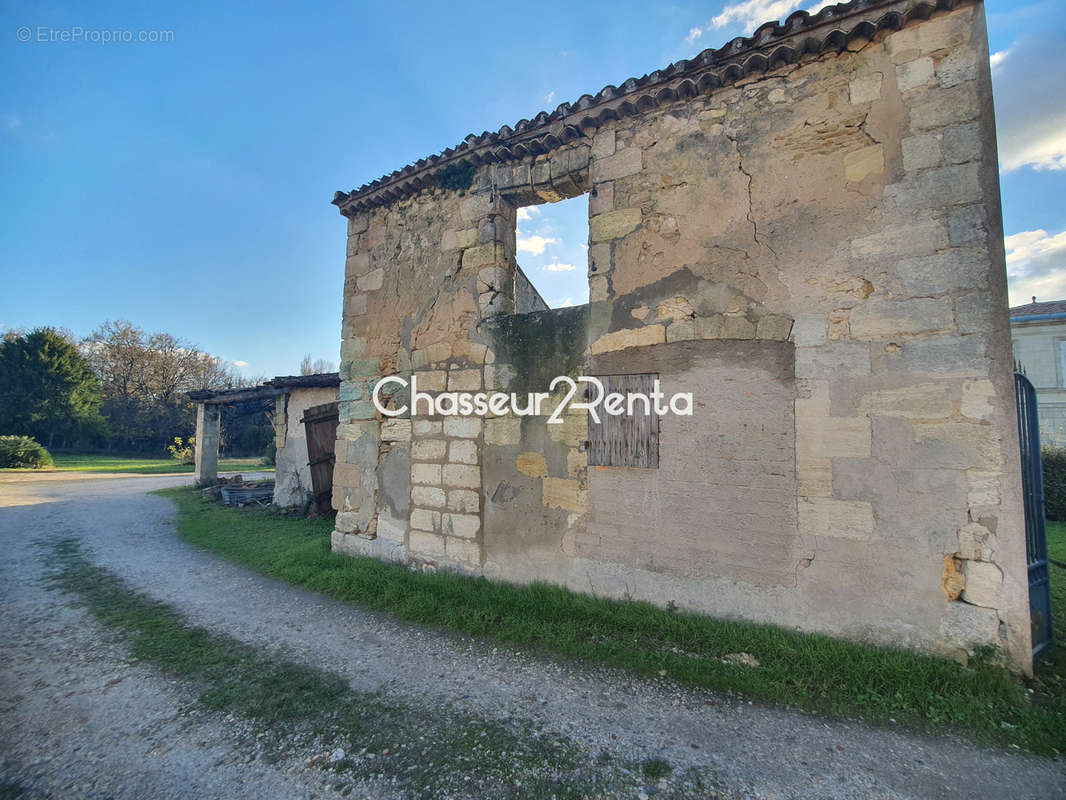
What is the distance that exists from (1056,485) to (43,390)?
41057 millimetres

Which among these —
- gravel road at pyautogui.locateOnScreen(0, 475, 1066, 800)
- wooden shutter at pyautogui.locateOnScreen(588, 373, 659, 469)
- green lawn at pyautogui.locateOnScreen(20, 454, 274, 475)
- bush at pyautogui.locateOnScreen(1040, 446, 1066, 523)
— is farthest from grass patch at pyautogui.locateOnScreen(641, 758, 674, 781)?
green lawn at pyautogui.locateOnScreen(20, 454, 274, 475)

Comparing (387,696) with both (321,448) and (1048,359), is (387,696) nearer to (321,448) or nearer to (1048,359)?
(321,448)

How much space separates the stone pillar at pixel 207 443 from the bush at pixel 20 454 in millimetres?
11161

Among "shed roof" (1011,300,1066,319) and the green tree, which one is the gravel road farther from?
the green tree

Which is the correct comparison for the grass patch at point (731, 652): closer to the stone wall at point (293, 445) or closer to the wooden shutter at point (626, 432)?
the wooden shutter at point (626, 432)

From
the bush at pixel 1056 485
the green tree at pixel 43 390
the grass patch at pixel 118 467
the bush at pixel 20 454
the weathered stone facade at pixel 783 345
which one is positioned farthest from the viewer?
the green tree at pixel 43 390

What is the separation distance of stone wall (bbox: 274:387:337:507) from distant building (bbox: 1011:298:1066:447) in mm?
20374

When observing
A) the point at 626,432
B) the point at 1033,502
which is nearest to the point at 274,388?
the point at 626,432

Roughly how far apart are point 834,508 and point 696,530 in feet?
3.25

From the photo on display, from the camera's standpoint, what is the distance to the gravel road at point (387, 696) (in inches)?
84.8

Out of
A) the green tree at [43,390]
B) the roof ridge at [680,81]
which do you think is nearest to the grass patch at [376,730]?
the roof ridge at [680,81]

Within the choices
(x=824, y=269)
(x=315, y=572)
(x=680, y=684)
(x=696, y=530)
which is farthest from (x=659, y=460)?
(x=315, y=572)

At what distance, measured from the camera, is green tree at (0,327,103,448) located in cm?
2502

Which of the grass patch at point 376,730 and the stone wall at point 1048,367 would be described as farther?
the stone wall at point 1048,367
